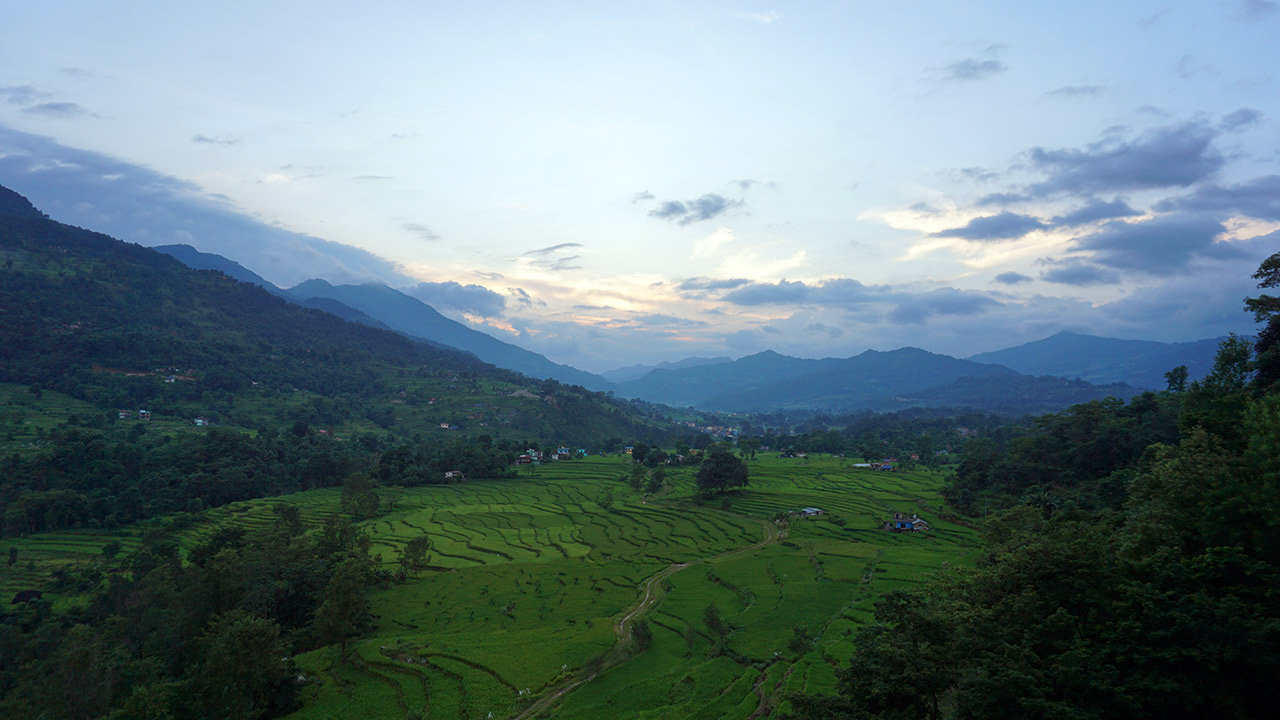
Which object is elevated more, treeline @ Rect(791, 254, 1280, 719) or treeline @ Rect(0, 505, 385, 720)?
treeline @ Rect(791, 254, 1280, 719)

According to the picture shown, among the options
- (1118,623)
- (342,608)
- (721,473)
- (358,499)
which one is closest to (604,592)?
(342,608)

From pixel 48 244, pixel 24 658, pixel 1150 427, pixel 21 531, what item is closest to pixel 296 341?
pixel 48 244

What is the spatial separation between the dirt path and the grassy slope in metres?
0.40

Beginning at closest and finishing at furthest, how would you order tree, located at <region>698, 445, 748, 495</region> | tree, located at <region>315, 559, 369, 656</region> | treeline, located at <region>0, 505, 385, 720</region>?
1. treeline, located at <region>0, 505, 385, 720</region>
2. tree, located at <region>315, 559, 369, 656</region>
3. tree, located at <region>698, 445, 748, 495</region>

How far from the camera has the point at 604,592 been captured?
127 ft

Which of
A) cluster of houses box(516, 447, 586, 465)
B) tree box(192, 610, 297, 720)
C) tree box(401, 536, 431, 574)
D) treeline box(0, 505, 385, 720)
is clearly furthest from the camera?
cluster of houses box(516, 447, 586, 465)

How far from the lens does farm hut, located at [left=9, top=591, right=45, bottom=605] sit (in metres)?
40.9

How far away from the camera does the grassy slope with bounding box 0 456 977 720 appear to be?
2464 cm

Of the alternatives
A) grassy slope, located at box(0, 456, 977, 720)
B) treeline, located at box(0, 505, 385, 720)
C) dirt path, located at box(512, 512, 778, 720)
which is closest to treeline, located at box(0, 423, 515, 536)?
grassy slope, located at box(0, 456, 977, 720)

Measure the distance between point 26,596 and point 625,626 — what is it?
47076mm

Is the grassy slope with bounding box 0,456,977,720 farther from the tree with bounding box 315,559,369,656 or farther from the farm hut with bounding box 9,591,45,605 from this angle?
the farm hut with bounding box 9,591,45,605

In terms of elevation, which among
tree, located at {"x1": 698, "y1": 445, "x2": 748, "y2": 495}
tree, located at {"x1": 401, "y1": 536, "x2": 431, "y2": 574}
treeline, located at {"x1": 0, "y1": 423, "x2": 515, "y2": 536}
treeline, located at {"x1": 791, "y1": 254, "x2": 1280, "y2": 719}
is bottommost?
treeline, located at {"x1": 0, "y1": 423, "x2": 515, "y2": 536}

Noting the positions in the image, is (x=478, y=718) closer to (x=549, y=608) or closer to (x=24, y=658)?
(x=549, y=608)

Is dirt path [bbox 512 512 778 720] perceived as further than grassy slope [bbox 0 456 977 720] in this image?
No
